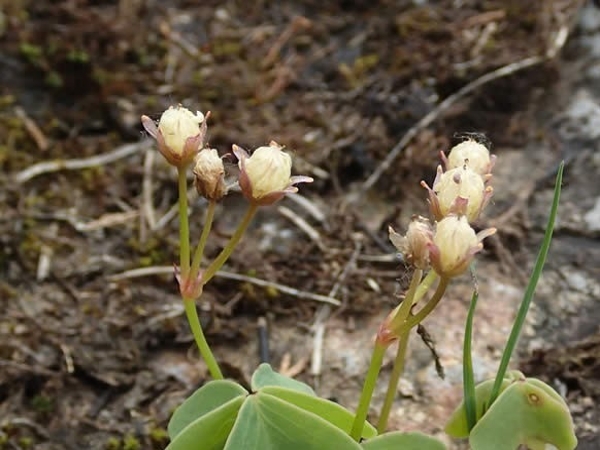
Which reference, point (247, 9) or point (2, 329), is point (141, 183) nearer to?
point (2, 329)

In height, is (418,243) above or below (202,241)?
above

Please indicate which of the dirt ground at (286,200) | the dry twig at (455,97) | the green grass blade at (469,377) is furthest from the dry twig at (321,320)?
the green grass blade at (469,377)

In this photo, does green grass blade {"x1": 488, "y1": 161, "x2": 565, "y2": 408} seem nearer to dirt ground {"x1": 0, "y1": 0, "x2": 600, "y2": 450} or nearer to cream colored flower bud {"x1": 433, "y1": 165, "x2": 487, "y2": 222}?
cream colored flower bud {"x1": 433, "y1": 165, "x2": 487, "y2": 222}

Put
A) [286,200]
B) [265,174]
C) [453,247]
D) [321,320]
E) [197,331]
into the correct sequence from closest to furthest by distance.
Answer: [453,247], [265,174], [197,331], [321,320], [286,200]

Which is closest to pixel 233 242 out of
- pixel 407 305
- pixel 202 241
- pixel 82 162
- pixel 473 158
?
pixel 202 241

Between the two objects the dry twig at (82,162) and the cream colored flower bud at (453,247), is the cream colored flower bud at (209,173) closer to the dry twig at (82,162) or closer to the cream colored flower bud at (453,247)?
the cream colored flower bud at (453,247)

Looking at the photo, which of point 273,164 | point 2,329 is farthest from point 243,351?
point 273,164

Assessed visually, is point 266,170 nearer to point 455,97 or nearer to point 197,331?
point 197,331
